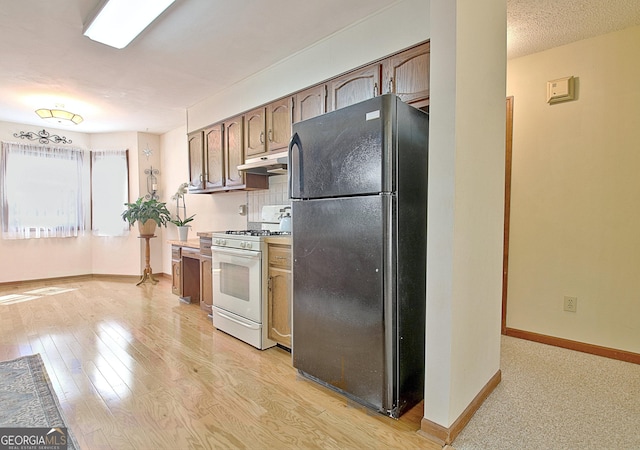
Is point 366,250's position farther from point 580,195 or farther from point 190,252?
point 190,252

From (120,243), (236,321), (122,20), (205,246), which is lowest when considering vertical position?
(236,321)

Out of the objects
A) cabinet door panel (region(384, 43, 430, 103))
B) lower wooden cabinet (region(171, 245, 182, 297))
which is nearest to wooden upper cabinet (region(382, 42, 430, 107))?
cabinet door panel (region(384, 43, 430, 103))

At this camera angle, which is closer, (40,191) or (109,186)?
(40,191)

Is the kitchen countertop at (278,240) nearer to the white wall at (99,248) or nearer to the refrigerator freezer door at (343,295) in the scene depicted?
the refrigerator freezer door at (343,295)

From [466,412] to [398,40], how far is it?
2346 millimetres

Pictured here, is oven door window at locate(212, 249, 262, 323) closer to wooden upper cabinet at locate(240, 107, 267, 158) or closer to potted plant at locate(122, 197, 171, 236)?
wooden upper cabinet at locate(240, 107, 267, 158)

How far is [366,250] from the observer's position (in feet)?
5.97

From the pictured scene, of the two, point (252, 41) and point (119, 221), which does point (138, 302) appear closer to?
point (119, 221)

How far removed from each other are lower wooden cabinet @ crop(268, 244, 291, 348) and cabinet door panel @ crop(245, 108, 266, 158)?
4.19ft

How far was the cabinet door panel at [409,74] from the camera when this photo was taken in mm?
2127

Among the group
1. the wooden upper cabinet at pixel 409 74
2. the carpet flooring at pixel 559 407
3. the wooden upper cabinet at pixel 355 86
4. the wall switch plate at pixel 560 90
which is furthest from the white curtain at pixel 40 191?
the wall switch plate at pixel 560 90

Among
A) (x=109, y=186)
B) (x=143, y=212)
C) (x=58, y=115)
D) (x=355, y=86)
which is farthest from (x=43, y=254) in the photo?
(x=355, y=86)

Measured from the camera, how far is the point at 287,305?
2.61 m

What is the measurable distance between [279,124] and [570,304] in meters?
3.10
